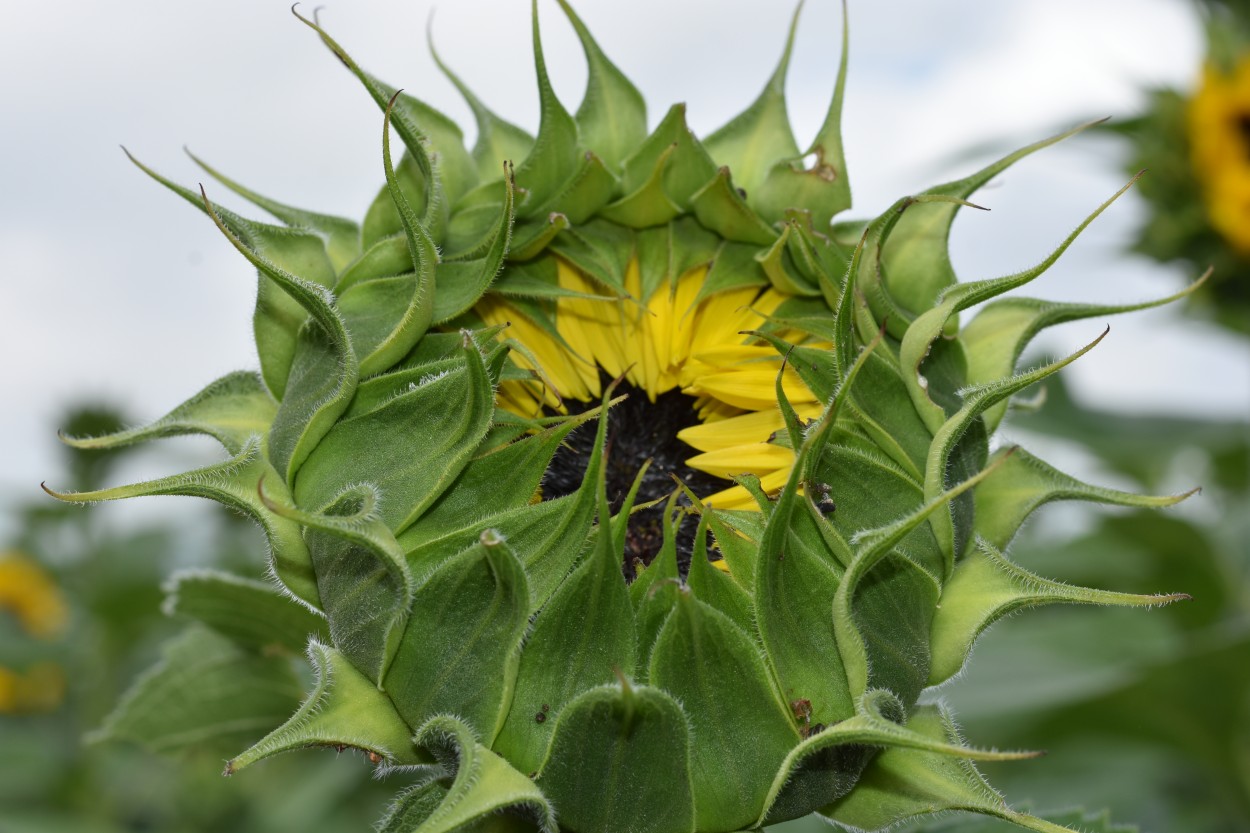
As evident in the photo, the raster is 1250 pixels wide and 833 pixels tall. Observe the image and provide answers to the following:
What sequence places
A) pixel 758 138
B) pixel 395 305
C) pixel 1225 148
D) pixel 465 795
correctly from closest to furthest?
pixel 465 795
pixel 395 305
pixel 758 138
pixel 1225 148

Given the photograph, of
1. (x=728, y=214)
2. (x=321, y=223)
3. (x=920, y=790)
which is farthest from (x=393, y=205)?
(x=920, y=790)

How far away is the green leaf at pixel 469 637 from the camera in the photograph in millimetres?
1661

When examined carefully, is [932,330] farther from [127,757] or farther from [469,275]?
[127,757]

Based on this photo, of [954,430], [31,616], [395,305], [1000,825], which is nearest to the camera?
[954,430]

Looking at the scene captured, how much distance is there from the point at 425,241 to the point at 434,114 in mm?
364

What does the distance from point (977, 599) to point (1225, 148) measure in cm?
319

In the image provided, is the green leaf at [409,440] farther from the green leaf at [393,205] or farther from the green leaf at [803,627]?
the green leaf at [803,627]

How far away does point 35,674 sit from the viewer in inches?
237

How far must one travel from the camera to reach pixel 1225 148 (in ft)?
14.5

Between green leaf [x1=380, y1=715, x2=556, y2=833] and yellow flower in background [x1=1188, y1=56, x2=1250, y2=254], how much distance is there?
11.7 feet

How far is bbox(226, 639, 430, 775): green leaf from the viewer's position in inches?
66.7

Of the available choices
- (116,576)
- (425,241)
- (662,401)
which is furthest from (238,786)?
(425,241)

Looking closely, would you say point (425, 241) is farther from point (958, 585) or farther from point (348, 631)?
point (958, 585)

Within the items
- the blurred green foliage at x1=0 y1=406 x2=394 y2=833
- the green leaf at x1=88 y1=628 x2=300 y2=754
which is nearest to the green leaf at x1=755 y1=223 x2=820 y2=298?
the green leaf at x1=88 y1=628 x2=300 y2=754
